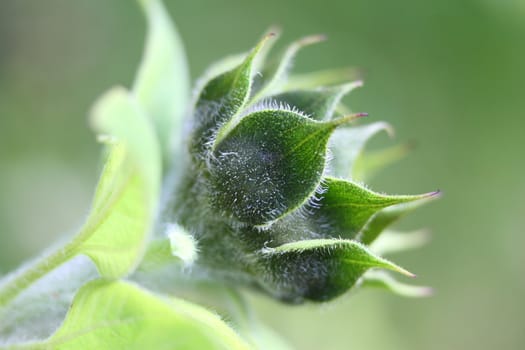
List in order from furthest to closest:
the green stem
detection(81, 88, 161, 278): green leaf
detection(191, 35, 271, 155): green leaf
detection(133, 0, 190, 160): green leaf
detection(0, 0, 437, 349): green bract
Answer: detection(133, 0, 190, 160): green leaf, detection(191, 35, 271, 155): green leaf, the green stem, detection(0, 0, 437, 349): green bract, detection(81, 88, 161, 278): green leaf

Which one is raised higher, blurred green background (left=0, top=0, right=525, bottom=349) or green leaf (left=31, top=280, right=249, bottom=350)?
green leaf (left=31, top=280, right=249, bottom=350)

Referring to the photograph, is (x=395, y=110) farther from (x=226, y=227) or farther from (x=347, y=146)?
(x=226, y=227)

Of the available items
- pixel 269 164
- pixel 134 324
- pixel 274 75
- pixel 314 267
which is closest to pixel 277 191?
pixel 269 164

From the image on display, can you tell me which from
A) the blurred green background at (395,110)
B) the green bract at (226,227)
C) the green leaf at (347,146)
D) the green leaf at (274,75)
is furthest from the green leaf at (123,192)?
the blurred green background at (395,110)

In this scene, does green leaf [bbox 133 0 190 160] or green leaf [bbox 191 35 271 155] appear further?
green leaf [bbox 133 0 190 160]

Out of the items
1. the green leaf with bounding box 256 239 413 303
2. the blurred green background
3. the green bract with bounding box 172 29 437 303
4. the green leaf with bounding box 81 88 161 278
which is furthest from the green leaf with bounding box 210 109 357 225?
the blurred green background

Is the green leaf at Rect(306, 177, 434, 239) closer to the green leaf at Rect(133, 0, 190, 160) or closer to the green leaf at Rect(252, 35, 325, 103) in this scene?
the green leaf at Rect(252, 35, 325, 103)
